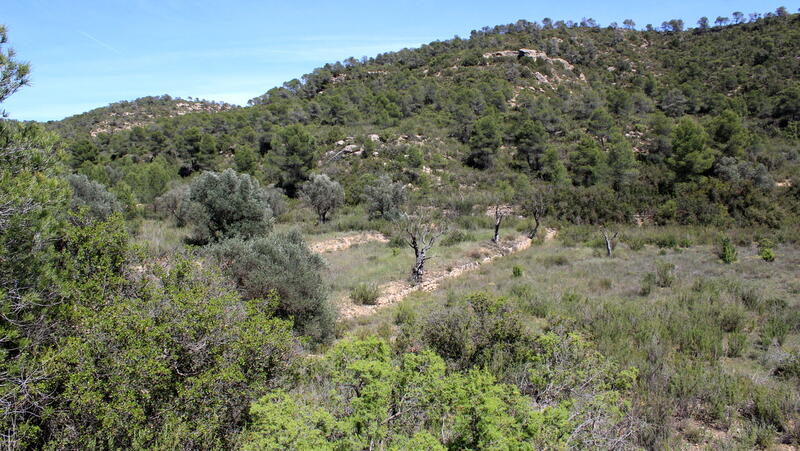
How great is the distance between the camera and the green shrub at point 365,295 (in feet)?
40.4

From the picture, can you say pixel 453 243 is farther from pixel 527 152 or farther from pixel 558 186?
pixel 527 152

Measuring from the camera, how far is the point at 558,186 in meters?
30.1

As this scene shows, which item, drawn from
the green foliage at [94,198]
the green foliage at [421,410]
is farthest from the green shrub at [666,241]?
the green foliage at [94,198]

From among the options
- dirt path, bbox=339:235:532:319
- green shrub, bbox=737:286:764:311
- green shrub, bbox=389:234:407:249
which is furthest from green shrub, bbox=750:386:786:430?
green shrub, bbox=389:234:407:249

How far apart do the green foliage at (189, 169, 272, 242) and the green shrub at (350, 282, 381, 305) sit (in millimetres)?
5622

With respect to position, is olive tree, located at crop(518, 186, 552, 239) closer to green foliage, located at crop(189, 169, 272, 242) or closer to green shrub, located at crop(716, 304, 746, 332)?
green shrub, located at crop(716, 304, 746, 332)

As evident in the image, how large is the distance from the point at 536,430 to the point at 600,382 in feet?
6.40

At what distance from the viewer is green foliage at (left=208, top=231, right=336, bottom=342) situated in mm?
9156

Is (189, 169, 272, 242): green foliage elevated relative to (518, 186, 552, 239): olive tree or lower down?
elevated

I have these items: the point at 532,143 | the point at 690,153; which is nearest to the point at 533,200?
the point at 532,143

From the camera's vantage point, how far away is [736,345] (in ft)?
25.2

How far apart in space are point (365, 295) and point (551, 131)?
36840 mm

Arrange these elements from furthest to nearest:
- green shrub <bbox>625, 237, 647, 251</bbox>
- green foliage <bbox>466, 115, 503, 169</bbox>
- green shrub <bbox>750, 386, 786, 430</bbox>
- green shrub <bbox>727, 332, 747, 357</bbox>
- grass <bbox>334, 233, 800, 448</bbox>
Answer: green foliage <bbox>466, 115, 503, 169</bbox> < green shrub <bbox>625, 237, 647, 251</bbox> < green shrub <bbox>727, 332, 747, 357</bbox> < grass <bbox>334, 233, 800, 448</bbox> < green shrub <bbox>750, 386, 786, 430</bbox>

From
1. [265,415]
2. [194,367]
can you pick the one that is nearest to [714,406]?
[265,415]
